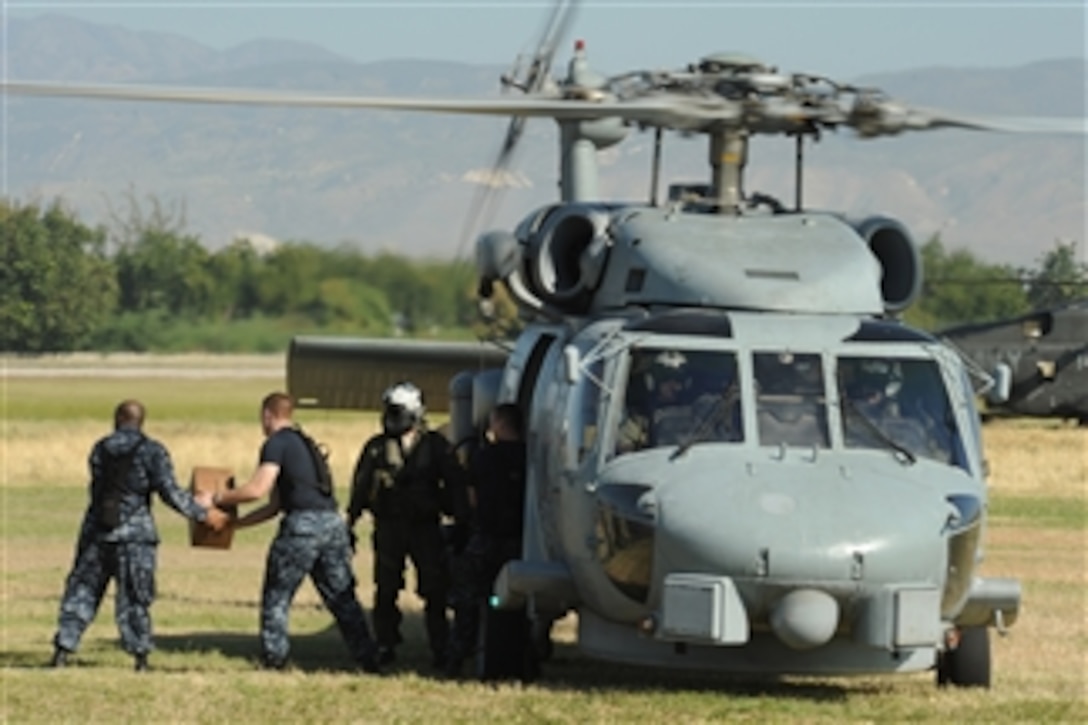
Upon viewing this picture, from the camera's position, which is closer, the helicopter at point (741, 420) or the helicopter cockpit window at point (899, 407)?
the helicopter at point (741, 420)

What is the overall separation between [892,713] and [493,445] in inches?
119

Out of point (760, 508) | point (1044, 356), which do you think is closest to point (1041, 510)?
point (1044, 356)

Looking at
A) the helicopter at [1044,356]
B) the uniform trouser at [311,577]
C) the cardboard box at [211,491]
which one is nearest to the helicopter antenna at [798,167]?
the uniform trouser at [311,577]

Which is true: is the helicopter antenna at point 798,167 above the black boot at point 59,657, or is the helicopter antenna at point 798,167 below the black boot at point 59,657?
above

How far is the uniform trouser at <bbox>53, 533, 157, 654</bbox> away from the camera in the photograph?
571 inches

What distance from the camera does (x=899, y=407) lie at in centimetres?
1349

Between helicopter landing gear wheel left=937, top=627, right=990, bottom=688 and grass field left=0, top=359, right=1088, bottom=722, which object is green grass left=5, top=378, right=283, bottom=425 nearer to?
grass field left=0, top=359, right=1088, bottom=722

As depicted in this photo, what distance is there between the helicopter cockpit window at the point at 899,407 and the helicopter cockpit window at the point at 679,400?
0.59 meters

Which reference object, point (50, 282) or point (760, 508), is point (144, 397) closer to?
point (50, 282)

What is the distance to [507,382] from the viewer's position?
1599 centimetres

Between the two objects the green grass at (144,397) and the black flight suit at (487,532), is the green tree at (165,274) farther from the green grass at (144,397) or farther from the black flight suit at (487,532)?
the black flight suit at (487,532)

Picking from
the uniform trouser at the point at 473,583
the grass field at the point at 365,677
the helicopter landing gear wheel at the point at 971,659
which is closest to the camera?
the grass field at the point at 365,677

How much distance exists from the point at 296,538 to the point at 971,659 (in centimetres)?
372

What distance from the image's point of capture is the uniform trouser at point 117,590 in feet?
47.6
